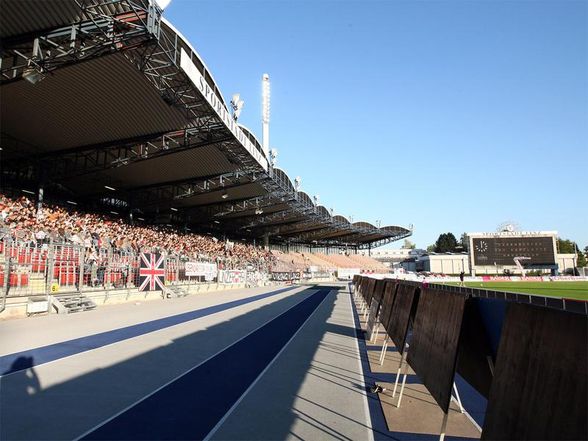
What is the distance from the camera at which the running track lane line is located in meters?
4.64

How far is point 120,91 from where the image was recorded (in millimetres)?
22109

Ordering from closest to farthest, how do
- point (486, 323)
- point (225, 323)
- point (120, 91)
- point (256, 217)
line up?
point (486, 323) → point (225, 323) → point (120, 91) → point (256, 217)

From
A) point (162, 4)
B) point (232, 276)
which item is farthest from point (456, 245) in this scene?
point (162, 4)

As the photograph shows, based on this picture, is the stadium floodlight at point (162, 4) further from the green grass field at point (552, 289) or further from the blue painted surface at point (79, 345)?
the green grass field at point (552, 289)

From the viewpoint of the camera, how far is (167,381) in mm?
6695

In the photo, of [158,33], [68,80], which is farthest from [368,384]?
[68,80]

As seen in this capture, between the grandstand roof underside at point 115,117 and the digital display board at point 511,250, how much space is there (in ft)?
108

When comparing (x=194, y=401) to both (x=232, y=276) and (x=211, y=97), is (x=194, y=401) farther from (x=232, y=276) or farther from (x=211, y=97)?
(x=232, y=276)

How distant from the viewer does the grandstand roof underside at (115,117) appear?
16.5m

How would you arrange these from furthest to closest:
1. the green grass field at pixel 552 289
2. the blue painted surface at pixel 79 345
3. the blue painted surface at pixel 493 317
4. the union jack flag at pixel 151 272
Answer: the green grass field at pixel 552 289, the union jack flag at pixel 151 272, the blue painted surface at pixel 79 345, the blue painted surface at pixel 493 317

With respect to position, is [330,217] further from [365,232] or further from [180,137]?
[180,137]

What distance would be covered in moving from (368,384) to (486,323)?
347 cm

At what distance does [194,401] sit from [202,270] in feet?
86.7

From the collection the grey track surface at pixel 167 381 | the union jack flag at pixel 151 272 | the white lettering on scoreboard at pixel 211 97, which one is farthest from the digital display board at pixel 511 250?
the grey track surface at pixel 167 381
